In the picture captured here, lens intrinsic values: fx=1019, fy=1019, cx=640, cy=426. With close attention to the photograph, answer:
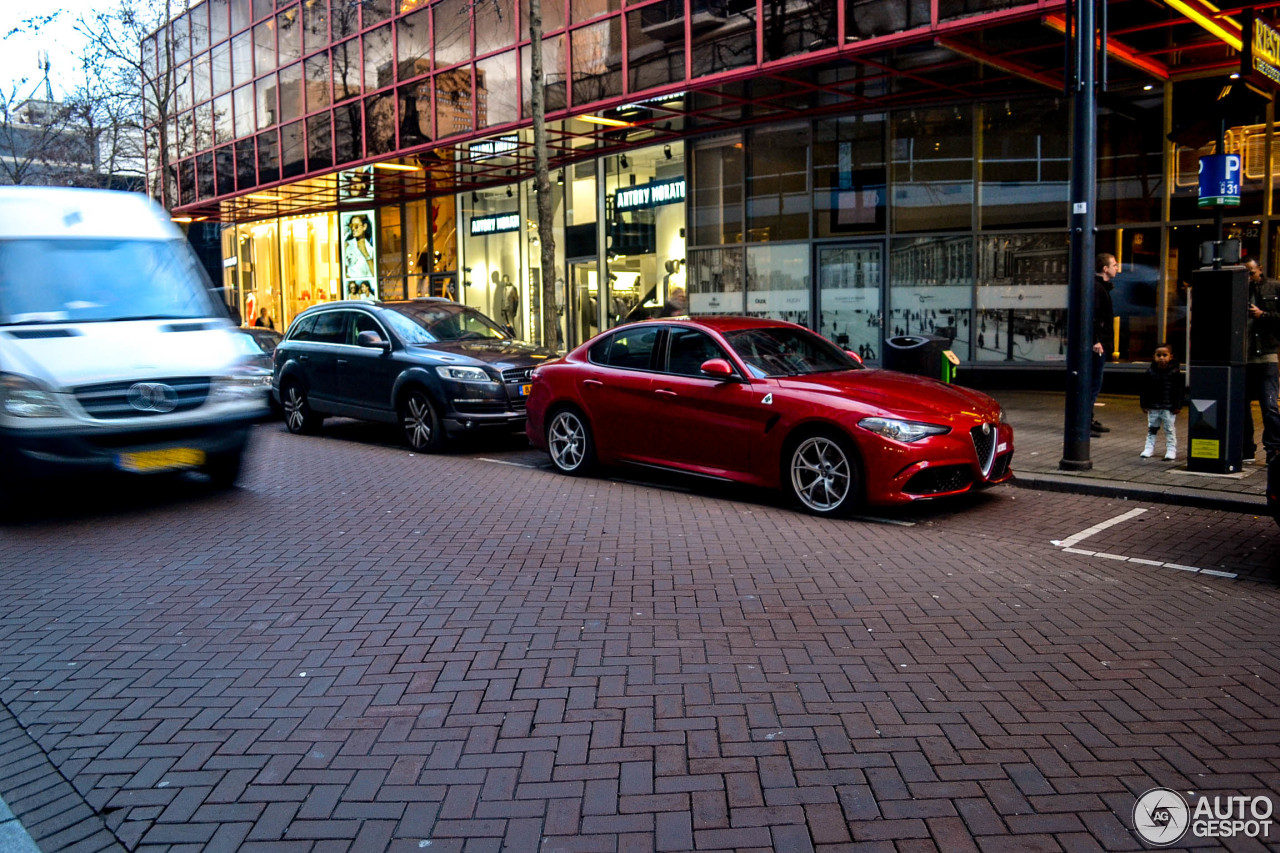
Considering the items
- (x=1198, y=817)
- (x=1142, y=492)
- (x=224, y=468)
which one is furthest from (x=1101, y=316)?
(x=224, y=468)

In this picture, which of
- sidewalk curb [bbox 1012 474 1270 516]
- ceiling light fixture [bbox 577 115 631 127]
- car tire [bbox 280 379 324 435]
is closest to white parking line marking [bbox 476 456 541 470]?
car tire [bbox 280 379 324 435]

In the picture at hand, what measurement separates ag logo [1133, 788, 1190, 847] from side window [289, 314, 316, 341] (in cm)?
1222

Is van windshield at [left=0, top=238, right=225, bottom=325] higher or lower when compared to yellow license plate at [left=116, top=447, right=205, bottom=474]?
higher

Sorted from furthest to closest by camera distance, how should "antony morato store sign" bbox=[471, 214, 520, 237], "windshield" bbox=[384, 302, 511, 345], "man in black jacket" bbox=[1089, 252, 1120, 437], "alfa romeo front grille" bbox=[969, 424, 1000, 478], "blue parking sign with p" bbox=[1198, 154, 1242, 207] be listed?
"antony morato store sign" bbox=[471, 214, 520, 237], "windshield" bbox=[384, 302, 511, 345], "man in black jacket" bbox=[1089, 252, 1120, 437], "blue parking sign with p" bbox=[1198, 154, 1242, 207], "alfa romeo front grille" bbox=[969, 424, 1000, 478]

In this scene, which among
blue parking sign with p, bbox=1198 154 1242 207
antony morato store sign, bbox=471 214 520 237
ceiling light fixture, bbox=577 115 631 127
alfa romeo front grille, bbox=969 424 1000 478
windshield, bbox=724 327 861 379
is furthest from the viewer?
antony morato store sign, bbox=471 214 520 237

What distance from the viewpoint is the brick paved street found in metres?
3.40

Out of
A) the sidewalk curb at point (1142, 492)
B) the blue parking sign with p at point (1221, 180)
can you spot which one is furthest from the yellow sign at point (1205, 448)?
the blue parking sign with p at point (1221, 180)

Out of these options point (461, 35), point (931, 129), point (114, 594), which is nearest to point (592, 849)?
point (114, 594)

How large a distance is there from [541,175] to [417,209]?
1317cm

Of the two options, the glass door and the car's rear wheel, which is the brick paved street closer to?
the car's rear wheel

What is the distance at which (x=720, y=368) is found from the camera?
344 inches

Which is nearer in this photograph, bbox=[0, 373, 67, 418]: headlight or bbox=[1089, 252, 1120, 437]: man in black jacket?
bbox=[0, 373, 67, 418]: headlight

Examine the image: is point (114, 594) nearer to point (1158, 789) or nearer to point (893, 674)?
point (893, 674)

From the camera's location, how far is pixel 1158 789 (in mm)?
3502
